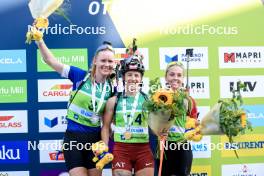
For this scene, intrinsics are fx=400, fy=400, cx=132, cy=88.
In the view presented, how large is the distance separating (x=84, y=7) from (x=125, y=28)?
0.48 m

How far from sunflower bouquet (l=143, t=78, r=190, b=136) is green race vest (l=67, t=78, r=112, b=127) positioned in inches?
22.7

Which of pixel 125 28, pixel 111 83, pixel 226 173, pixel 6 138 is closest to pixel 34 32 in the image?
pixel 111 83

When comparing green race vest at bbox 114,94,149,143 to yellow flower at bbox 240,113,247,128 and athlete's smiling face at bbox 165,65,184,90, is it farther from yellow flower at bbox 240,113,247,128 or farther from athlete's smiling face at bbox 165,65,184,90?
yellow flower at bbox 240,113,247,128

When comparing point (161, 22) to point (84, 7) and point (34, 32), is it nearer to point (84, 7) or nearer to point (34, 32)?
point (84, 7)

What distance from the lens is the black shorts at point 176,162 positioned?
3.50 m

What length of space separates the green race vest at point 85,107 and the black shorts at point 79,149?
12cm

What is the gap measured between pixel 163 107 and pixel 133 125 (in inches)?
22.0

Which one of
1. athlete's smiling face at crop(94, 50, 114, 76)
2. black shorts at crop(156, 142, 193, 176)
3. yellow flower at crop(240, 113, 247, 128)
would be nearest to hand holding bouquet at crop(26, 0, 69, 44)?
athlete's smiling face at crop(94, 50, 114, 76)

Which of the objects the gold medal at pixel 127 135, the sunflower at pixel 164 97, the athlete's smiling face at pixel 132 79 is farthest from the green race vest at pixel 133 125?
the sunflower at pixel 164 97

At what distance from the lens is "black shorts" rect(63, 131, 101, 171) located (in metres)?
3.40

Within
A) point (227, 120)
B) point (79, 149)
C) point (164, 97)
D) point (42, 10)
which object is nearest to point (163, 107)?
point (164, 97)

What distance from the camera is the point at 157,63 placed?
419 centimetres

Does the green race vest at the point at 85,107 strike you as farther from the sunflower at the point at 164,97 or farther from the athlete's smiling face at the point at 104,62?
the sunflower at the point at 164,97

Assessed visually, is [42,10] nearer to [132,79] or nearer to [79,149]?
[132,79]
